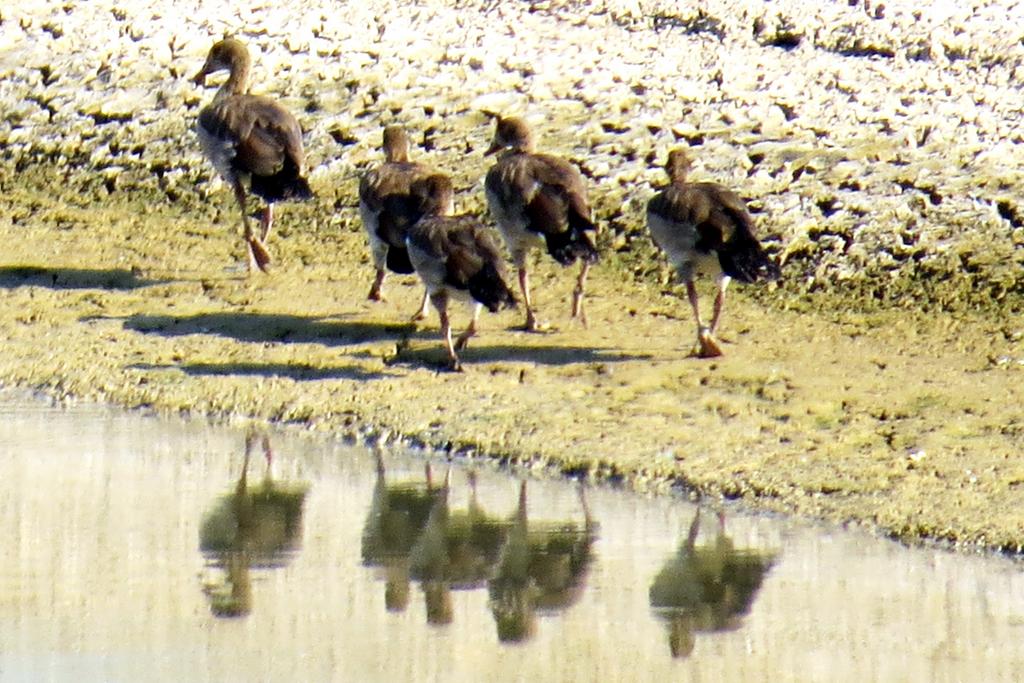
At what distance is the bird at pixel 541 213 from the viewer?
12.0 meters

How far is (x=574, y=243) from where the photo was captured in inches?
471

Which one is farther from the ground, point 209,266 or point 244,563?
point 244,563

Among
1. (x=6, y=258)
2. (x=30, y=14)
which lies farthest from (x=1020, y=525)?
(x=30, y=14)

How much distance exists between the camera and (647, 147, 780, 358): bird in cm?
1139

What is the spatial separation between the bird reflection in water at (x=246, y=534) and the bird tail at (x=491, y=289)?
1.75 m

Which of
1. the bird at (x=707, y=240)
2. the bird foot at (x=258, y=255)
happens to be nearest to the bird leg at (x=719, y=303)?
the bird at (x=707, y=240)

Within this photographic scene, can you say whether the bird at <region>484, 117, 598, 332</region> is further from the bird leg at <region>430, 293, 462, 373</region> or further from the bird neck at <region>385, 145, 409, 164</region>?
the bird neck at <region>385, 145, 409, 164</region>

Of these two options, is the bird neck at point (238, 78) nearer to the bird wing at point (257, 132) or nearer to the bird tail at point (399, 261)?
the bird wing at point (257, 132)

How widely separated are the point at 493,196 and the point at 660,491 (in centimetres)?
370

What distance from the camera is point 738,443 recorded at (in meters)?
9.91

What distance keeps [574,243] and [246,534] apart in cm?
373

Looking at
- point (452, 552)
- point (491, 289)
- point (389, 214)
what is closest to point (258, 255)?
point (389, 214)

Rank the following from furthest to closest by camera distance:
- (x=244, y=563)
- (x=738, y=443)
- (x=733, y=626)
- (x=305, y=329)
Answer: (x=305, y=329) → (x=738, y=443) → (x=244, y=563) → (x=733, y=626)

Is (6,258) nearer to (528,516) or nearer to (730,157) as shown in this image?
(730,157)
